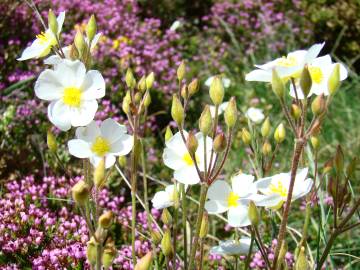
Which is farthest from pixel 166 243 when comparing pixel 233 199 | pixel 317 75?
pixel 317 75

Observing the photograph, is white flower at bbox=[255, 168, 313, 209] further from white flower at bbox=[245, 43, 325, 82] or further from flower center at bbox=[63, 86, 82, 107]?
flower center at bbox=[63, 86, 82, 107]

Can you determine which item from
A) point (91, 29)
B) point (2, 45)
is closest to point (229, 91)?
point (2, 45)

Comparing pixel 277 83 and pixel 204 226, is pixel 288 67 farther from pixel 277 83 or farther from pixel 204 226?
pixel 204 226

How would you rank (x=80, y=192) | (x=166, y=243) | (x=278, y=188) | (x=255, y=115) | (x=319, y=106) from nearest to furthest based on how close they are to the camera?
1. (x=80, y=192)
2. (x=319, y=106)
3. (x=166, y=243)
4. (x=278, y=188)
5. (x=255, y=115)

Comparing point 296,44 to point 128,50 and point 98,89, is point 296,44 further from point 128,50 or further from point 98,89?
point 98,89

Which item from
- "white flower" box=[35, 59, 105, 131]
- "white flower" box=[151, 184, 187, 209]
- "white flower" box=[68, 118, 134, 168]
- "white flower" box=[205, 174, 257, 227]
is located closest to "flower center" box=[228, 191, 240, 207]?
"white flower" box=[205, 174, 257, 227]
